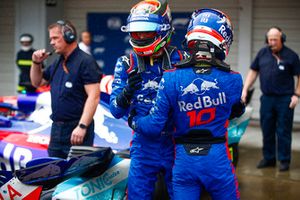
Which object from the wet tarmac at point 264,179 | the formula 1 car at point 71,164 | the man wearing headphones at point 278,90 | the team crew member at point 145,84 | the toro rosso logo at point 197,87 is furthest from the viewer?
the man wearing headphones at point 278,90

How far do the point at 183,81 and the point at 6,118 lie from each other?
3180 mm

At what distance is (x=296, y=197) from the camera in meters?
6.09

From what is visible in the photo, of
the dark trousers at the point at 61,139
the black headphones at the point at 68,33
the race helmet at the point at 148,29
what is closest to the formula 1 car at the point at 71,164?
the dark trousers at the point at 61,139

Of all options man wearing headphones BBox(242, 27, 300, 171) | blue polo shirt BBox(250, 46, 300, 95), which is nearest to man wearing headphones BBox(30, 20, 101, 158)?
man wearing headphones BBox(242, 27, 300, 171)

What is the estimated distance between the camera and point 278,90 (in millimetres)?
7121

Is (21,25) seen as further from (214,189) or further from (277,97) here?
(214,189)

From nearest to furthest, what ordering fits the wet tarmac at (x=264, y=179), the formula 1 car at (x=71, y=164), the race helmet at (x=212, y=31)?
1. the race helmet at (x=212, y=31)
2. the formula 1 car at (x=71, y=164)
3. the wet tarmac at (x=264, y=179)

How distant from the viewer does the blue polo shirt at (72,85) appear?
192 inches

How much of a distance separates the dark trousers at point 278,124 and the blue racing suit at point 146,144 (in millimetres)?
3698

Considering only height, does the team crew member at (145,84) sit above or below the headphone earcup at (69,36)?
below

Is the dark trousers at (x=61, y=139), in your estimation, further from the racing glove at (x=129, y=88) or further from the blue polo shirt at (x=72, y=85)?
the racing glove at (x=129, y=88)

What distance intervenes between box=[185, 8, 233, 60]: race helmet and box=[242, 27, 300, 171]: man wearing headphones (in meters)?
3.53

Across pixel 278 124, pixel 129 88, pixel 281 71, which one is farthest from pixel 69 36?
pixel 278 124

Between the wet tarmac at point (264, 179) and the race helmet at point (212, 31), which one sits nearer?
the race helmet at point (212, 31)
